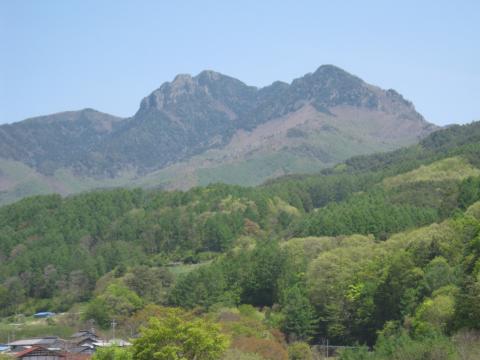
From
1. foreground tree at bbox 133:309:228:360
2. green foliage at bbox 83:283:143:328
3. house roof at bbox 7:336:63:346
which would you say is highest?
foreground tree at bbox 133:309:228:360

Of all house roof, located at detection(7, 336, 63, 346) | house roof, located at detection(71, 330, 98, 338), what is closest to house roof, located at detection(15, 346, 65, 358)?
house roof, located at detection(7, 336, 63, 346)

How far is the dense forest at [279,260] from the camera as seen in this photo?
206 feet

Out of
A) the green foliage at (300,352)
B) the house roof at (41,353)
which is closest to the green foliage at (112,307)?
the house roof at (41,353)

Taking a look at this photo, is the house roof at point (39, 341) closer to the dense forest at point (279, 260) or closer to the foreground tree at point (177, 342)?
the dense forest at point (279, 260)

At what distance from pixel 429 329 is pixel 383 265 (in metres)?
18.8

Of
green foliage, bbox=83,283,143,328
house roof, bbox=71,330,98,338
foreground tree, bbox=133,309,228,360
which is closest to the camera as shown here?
foreground tree, bbox=133,309,228,360

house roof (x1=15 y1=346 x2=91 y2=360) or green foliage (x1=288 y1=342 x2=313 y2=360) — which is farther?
house roof (x1=15 y1=346 x2=91 y2=360)

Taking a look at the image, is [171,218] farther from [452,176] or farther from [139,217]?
[452,176]

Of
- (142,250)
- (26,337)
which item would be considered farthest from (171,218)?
(26,337)

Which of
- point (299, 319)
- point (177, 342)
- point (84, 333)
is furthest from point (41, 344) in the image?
point (177, 342)

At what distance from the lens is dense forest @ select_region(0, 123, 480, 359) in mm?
62844

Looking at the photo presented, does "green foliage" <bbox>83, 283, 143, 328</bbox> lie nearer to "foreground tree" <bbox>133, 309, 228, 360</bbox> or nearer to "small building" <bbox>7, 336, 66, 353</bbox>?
"small building" <bbox>7, 336, 66, 353</bbox>

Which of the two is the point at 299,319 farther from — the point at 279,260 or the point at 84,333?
the point at 84,333

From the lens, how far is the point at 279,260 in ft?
293
